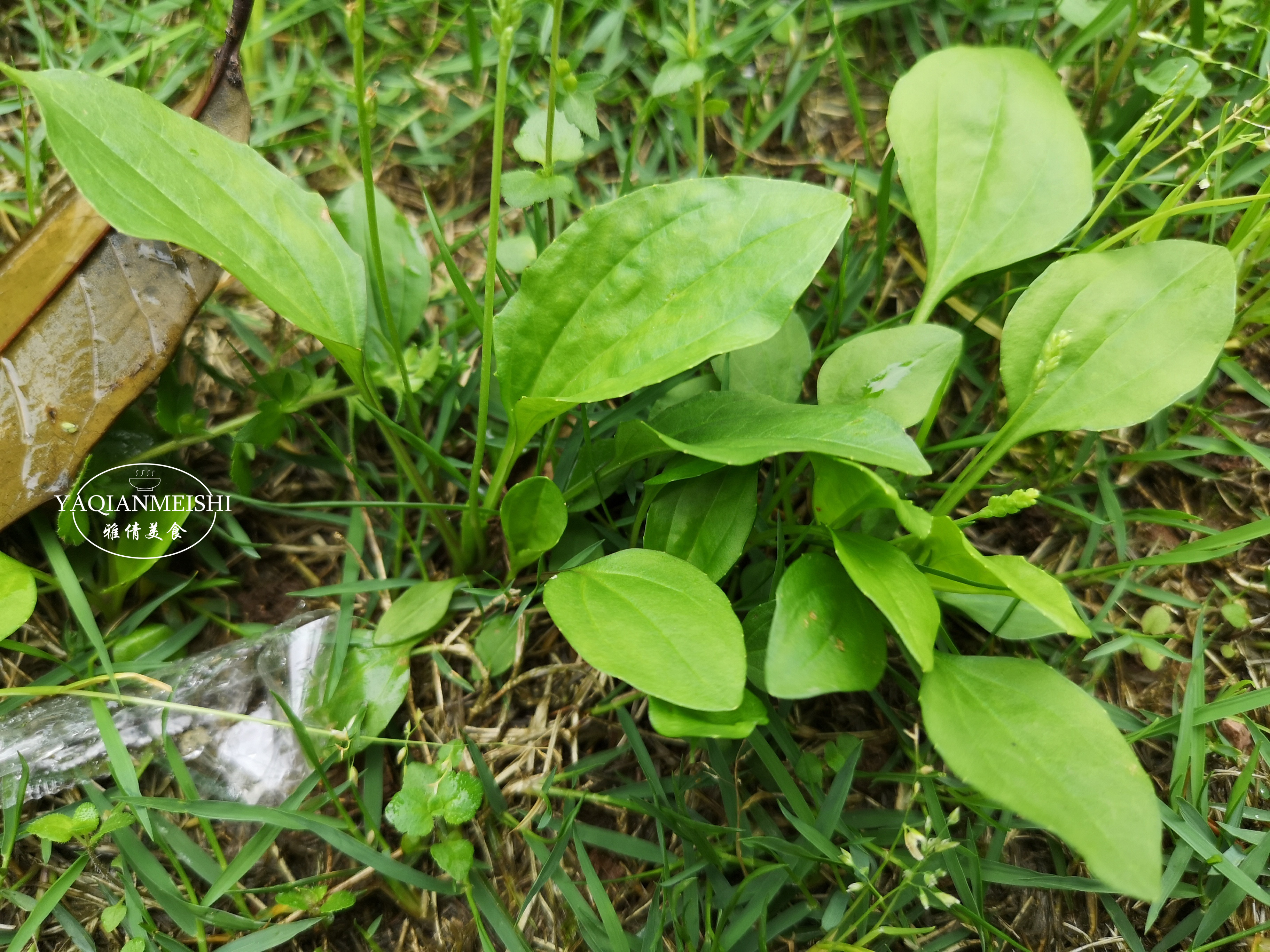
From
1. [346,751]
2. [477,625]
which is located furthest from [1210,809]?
[346,751]

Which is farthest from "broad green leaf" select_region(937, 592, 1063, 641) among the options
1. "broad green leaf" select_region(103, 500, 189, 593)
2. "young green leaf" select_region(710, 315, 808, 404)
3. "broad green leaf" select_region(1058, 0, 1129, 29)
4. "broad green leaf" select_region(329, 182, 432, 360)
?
"broad green leaf" select_region(103, 500, 189, 593)

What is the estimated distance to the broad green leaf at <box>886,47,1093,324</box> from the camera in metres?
1.35

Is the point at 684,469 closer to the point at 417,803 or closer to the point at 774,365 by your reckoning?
the point at 774,365

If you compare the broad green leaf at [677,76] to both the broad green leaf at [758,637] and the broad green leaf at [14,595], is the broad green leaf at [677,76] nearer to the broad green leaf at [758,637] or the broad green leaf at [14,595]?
the broad green leaf at [758,637]

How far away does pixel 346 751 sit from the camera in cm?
125

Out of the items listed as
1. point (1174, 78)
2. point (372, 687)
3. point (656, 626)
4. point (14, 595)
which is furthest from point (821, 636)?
point (14, 595)

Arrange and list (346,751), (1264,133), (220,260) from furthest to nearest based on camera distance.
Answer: (1264,133) < (346,751) < (220,260)

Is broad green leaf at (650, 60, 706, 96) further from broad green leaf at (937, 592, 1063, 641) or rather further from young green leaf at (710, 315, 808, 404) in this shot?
broad green leaf at (937, 592, 1063, 641)

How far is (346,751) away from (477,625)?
0.95 feet

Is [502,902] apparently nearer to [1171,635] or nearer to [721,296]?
[721,296]

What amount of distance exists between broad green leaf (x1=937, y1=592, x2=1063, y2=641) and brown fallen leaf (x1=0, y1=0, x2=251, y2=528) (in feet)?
4.22

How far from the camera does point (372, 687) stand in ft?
4.41

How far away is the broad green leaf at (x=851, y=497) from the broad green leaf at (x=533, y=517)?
375 mm

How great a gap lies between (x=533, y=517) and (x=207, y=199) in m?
0.61
